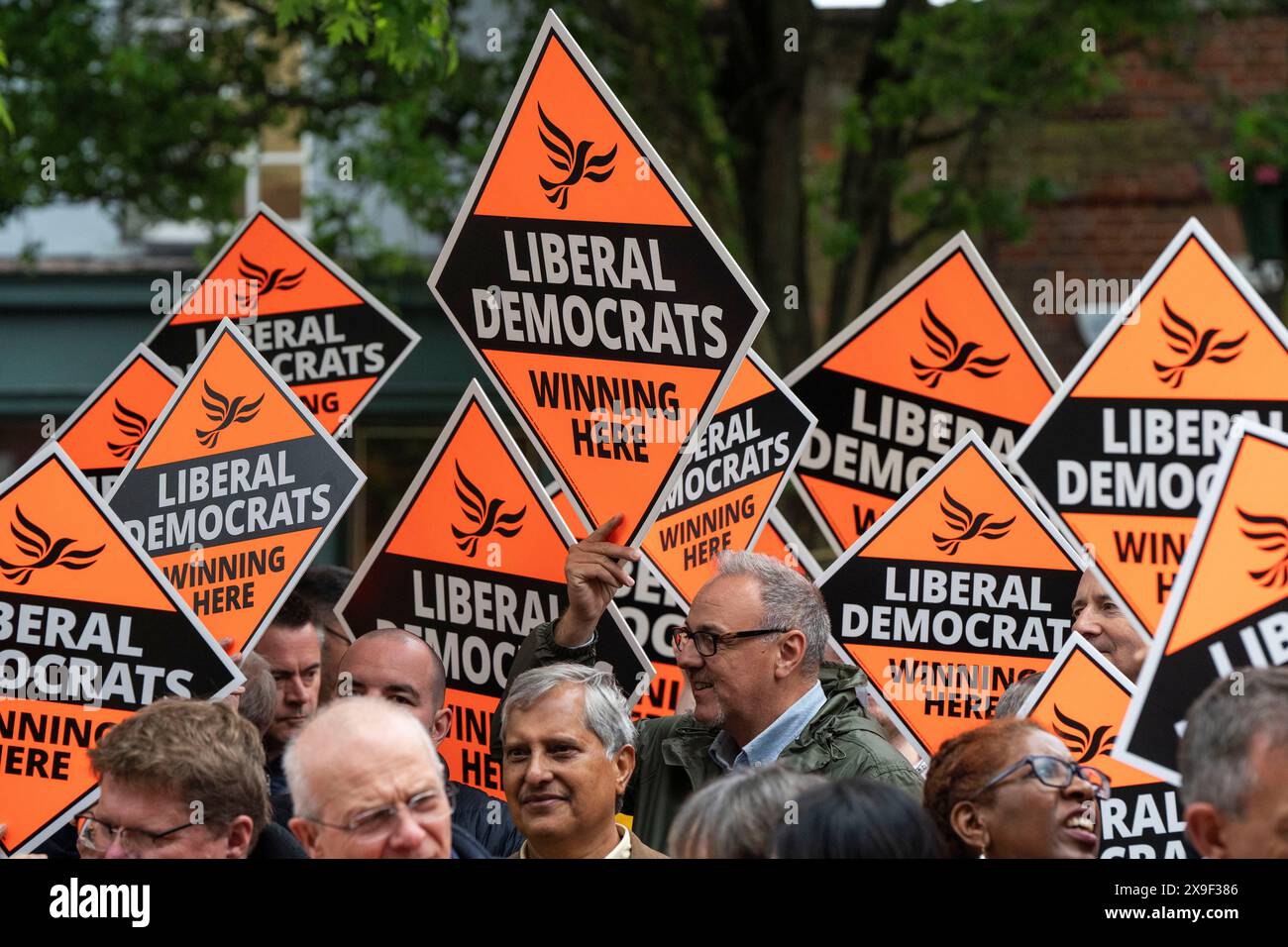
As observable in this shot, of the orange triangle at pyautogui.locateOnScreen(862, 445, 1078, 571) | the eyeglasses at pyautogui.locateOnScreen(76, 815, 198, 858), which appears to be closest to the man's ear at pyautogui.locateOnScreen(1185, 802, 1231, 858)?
the eyeglasses at pyautogui.locateOnScreen(76, 815, 198, 858)

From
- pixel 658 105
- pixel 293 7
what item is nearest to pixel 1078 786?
pixel 293 7

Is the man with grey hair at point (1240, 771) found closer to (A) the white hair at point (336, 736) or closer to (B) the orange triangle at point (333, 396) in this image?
(A) the white hair at point (336, 736)

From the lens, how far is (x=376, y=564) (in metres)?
5.61

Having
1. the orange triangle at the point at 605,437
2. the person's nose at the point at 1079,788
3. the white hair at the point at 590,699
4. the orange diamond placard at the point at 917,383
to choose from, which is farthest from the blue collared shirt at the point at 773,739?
the orange diamond placard at the point at 917,383

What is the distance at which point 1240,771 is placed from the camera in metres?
3.12

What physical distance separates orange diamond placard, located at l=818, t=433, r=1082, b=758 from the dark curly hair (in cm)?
152

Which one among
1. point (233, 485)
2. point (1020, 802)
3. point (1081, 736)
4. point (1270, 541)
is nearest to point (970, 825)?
point (1020, 802)

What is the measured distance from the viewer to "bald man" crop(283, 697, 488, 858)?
3.48 m

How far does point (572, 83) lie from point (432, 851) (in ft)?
7.15

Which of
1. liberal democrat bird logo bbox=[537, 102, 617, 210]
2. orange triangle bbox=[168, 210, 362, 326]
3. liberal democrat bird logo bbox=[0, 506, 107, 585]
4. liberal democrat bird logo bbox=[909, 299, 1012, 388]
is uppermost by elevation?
orange triangle bbox=[168, 210, 362, 326]

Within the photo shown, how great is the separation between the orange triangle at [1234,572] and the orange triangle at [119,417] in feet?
13.3

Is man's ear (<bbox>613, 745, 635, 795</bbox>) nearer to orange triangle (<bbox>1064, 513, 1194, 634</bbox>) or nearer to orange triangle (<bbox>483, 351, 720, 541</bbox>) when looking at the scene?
orange triangle (<bbox>483, 351, 720, 541</bbox>)

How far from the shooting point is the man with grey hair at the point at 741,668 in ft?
15.6

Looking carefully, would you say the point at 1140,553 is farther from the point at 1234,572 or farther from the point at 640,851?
the point at 640,851
